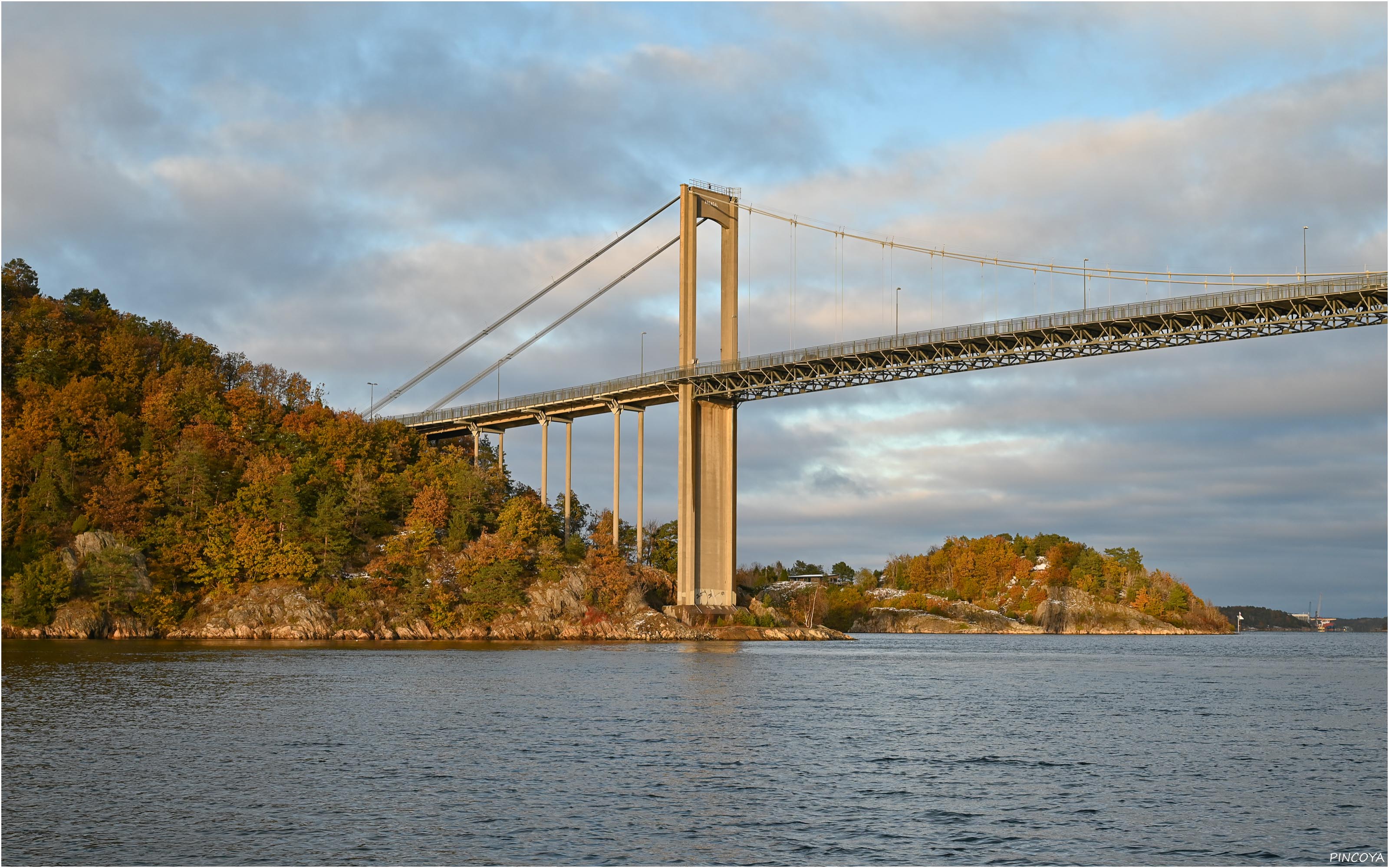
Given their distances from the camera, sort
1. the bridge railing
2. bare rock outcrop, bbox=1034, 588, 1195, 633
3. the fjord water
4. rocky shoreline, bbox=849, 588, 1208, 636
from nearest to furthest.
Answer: the fjord water < the bridge railing < rocky shoreline, bbox=849, 588, 1208, 636 < bare rock outcrop, bbox=1034, 588, 1195, 633

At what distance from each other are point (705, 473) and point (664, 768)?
204 ft

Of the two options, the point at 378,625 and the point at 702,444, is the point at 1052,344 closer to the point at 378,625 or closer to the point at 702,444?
the point at 702,444

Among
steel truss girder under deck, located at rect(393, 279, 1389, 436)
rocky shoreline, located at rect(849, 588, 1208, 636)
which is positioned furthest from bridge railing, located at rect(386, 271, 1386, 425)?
rocky shoreline, located at rect(849, 588, 1208, 636)

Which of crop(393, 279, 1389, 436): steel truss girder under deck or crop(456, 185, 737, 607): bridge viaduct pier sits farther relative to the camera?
crop(456, 185, 737, 607): bridge viaduct pier

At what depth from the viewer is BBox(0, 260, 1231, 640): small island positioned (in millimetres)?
78438

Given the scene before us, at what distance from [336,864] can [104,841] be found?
4041 millimetres

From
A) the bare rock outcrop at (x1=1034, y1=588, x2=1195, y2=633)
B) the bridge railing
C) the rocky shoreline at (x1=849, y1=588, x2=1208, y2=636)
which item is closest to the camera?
the bridge railing

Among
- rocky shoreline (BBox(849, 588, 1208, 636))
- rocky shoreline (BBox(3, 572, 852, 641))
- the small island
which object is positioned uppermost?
the small island

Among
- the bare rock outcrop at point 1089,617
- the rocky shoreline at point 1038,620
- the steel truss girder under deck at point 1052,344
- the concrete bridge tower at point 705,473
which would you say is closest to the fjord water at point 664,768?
the steel truss girder under deck at point 1052,344

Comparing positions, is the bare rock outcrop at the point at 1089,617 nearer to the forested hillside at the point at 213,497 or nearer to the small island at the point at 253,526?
the small island at the point at 253,526

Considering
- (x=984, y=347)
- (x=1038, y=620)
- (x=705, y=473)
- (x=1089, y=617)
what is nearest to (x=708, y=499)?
(x=705, y=473)

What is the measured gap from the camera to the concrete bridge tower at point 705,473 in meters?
86.5

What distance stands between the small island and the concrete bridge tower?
267cm

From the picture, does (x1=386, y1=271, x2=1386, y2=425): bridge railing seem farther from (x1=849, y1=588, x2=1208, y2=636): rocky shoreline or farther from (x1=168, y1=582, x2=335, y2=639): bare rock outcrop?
(x1=849, y1=588, x2=1208, y2=636): rocky shoreline
